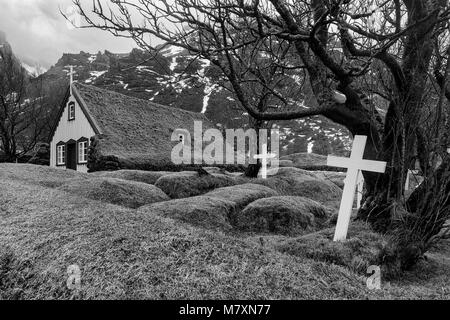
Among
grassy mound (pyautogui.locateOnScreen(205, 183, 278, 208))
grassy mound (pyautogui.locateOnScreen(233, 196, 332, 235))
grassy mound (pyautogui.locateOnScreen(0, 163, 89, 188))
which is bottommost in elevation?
grassy mound (pyautogui.locateOnScreen(233, 196, 332, 235))

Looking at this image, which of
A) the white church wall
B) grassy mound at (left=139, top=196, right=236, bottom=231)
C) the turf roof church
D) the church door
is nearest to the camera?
grassy mound at (left=139, top=196, right=236, bottom=231)

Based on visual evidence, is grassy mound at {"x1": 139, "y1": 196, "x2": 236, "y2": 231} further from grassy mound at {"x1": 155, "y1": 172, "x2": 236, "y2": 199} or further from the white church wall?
the white church wall

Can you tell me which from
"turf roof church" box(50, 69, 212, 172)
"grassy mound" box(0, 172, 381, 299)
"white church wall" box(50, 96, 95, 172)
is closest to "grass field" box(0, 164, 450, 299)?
"grassy mound" box(0, 172, 381, 299)

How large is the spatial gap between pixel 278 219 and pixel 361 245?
2.83 m

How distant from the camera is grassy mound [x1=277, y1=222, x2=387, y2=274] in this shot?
507 centimetres

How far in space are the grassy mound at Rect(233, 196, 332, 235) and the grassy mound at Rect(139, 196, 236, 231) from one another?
0.41 metres

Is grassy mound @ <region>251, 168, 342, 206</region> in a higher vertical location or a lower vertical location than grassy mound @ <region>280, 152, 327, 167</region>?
lower

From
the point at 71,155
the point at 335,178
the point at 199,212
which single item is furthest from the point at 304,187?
the point at 71,155

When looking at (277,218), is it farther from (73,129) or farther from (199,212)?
(73,129)

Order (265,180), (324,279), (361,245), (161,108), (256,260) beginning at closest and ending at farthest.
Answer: (324,279) → (256,260) → (361,245) → (265,180) → (161,108)

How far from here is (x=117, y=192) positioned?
931 centimetres
